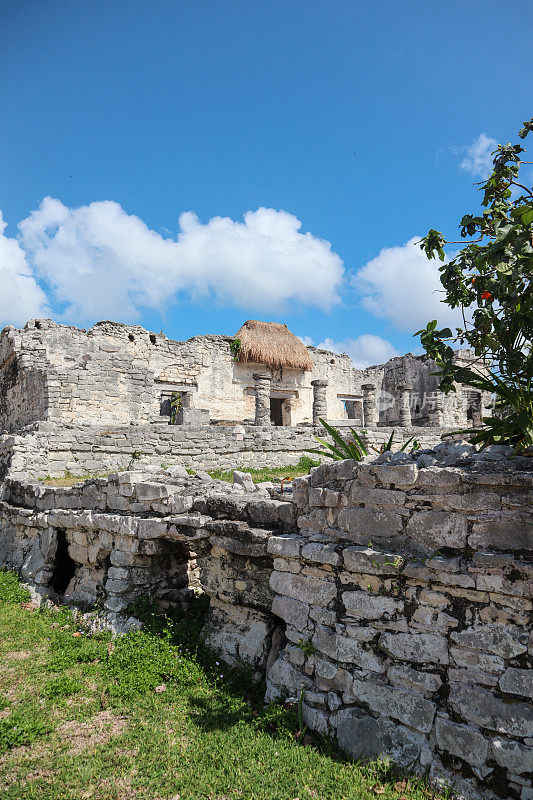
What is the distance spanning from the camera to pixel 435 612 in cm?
333

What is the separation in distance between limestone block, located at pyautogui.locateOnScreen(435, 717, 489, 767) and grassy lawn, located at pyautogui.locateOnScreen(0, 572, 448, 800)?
13.2 inches

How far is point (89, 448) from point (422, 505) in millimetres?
8175

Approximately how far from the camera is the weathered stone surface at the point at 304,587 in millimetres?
3926

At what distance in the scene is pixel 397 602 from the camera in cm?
351

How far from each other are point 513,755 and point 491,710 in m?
0.25

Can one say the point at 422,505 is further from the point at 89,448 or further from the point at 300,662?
the point at 89,448

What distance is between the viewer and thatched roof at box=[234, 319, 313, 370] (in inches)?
877

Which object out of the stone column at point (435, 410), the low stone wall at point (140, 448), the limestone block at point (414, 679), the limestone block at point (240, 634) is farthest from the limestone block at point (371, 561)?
the stone column at point (435, 410)

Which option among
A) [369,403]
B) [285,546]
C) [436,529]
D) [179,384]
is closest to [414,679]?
[436,529]

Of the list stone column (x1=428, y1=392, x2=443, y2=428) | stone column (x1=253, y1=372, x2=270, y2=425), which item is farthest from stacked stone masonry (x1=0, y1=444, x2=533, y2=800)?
stone column (x1=428, y1=392, x2=443, y2=428)

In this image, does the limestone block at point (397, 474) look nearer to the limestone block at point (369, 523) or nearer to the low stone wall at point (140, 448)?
the limestone block at point (369, 523)

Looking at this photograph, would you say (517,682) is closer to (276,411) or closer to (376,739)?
(376,739)

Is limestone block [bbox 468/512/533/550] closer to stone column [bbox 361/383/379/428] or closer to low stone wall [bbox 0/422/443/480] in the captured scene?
low stone wall [bbox 0/422/443/480]

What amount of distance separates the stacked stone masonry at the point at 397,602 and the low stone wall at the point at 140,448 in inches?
207
